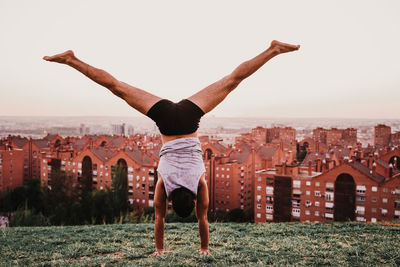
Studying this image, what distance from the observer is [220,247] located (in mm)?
4090

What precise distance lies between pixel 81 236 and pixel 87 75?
9.55 feet

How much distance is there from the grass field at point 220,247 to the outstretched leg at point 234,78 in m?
1.62

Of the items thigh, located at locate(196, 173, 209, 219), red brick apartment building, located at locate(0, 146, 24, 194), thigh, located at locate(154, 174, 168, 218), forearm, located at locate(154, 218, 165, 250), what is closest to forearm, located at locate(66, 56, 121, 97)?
thigh, located at locate(154, 174, 168, 218)

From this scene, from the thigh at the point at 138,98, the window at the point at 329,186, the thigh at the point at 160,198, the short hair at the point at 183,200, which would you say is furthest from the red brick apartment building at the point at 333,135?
the short hair at the point at 183,200

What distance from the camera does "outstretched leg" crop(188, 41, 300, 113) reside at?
323 cm

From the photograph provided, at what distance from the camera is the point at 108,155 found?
32844mm

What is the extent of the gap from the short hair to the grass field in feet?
2.17

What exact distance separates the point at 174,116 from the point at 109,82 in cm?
77

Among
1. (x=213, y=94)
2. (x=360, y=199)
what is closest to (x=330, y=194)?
(x=360, y=199)

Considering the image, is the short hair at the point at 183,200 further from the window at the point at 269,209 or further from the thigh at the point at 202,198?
the window at the point at 269,209

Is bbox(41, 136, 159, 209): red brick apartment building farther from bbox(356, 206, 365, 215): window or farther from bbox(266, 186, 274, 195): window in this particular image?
bbox(356, 206, 365, 215): window

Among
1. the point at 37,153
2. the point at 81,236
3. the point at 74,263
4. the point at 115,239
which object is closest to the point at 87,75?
the point at 74,263

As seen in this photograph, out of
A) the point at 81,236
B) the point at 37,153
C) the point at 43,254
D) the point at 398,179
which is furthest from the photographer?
the point at 37,153

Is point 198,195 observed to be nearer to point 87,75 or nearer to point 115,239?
point 87,75
